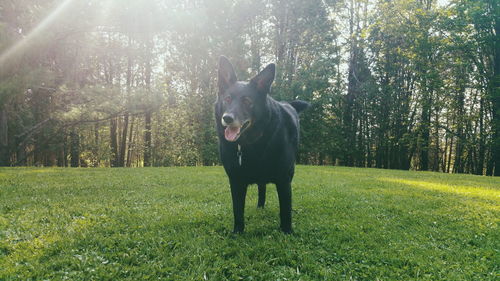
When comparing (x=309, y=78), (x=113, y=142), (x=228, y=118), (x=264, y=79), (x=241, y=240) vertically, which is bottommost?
(x=241, y=240)

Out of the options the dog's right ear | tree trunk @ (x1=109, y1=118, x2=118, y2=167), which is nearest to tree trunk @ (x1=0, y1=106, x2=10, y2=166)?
tree trunk @ (x1=109, y1=118, x2=118, y2=167)

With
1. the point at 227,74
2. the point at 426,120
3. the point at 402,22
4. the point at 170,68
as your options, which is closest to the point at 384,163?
the point at 426,120

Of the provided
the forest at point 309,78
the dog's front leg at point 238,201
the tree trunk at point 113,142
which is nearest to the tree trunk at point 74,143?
the forest at point 309,78

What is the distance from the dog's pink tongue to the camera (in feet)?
10.2

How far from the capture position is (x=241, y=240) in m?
3.54

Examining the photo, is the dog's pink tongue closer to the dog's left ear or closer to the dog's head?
the dog's head

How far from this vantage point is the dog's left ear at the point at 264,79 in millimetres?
3408

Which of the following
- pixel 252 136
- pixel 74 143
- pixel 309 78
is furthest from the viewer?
pixel 309 78

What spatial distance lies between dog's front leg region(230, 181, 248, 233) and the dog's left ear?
1240mm

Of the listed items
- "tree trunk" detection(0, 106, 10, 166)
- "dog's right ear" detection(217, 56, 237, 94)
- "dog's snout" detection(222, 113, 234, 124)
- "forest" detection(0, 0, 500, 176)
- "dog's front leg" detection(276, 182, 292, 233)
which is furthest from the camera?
"forest" detection(0, 0, 500, 176)

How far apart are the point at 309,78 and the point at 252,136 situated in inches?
722

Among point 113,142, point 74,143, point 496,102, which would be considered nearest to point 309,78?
point 496,102

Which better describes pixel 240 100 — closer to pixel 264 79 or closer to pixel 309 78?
pixel 264 79

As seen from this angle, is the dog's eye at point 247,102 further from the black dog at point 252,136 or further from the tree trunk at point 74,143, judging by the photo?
the tree trunk at point 74,143
